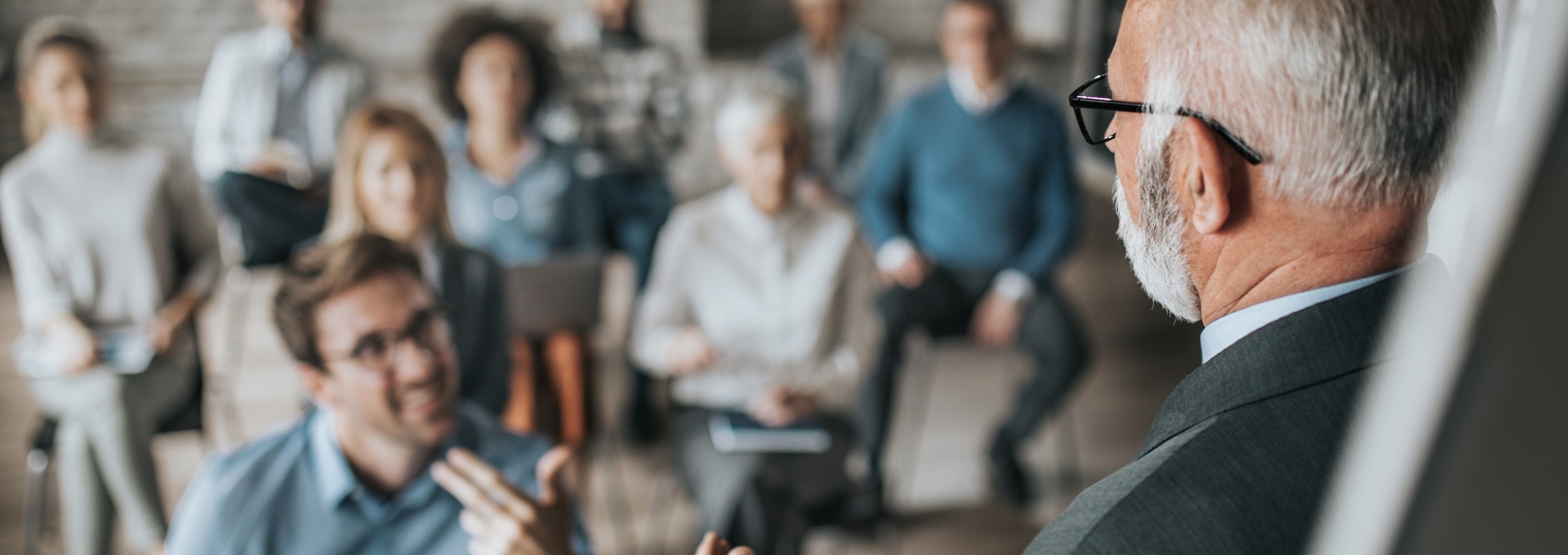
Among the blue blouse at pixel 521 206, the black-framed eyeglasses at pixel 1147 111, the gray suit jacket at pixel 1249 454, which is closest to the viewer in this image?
the gray suit jacket at pixel 1249 454

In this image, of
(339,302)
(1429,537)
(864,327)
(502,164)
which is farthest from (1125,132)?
(502,164)

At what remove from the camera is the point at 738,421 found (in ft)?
7.39

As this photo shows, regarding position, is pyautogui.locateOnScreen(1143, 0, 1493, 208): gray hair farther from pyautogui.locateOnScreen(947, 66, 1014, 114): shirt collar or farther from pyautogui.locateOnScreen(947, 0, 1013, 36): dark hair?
pyautogui.locateOnScreen(947, 66, 1014, 114): shirt collar

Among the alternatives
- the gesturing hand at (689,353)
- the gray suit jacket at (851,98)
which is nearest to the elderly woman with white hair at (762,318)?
the gesturing hand at (689,353)

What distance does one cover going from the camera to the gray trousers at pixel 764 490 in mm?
2143

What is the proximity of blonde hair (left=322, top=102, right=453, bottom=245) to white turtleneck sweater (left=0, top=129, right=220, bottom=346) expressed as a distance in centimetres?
55

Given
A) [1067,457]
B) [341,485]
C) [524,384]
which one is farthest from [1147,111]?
[1067,457]

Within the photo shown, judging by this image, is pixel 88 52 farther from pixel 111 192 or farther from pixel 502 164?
pixel 502 164

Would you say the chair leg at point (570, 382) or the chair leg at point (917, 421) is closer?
the chair leg at point (570, 382)

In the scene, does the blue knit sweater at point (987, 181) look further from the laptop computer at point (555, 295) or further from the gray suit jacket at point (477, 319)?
the gray suit jacket at point (477, 319)

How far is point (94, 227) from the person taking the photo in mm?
2291

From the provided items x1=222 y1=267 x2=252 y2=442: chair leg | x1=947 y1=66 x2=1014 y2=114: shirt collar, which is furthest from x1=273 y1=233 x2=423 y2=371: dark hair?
x1=947 y1=66 x2=1014 y2=114: shirt collar

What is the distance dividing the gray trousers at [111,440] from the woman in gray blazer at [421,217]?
0.62 meters

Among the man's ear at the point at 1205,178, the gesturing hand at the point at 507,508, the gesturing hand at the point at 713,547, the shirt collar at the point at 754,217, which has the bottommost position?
the gesturing hand at the point at 507,508
